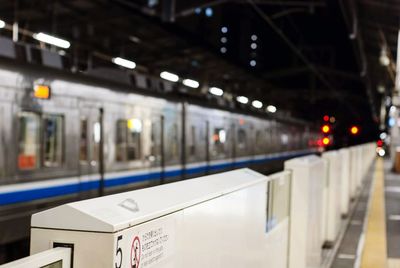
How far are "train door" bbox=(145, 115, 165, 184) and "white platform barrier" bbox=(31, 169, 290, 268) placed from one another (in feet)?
20.1

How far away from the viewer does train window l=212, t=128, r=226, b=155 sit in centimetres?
1459

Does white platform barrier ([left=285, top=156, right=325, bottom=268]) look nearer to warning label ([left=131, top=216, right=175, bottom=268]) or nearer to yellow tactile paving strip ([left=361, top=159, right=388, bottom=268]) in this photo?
yellow tactile paving strip ([left=361, top=159, right=388, bottom=268])

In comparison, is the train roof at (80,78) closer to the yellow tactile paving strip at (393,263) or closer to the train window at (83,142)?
the train window at (83,142)

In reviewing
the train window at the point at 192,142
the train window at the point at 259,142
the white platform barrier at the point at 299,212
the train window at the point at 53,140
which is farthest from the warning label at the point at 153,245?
the train window at the point at 259,142

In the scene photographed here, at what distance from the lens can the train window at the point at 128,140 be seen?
29.9 feet

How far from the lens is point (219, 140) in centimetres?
1505

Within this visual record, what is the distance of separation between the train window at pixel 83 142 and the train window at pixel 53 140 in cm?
48

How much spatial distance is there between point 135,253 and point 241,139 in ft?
51.4

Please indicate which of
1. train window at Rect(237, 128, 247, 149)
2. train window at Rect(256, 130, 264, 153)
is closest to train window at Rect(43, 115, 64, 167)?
train window at Rect(237, 128, 247, 149)

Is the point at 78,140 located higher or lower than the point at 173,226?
higher

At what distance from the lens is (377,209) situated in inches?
438

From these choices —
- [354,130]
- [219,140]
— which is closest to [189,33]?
[219,140]

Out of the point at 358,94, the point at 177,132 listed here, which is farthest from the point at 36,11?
the point at 358,94

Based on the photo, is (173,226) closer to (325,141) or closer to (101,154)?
(101,154)
